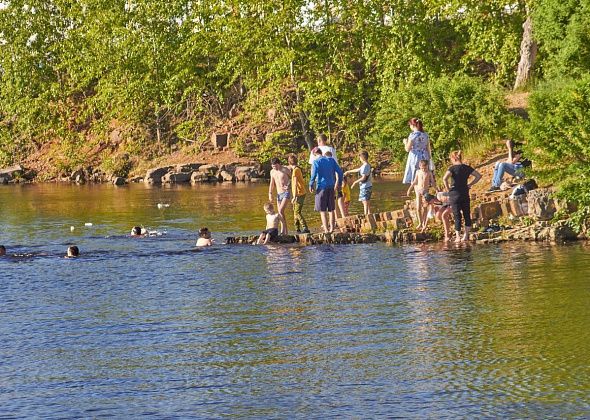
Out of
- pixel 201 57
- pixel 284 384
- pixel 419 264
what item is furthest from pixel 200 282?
pixel 201 57

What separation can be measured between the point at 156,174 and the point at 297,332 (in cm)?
4525

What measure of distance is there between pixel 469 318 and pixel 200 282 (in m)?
5.76

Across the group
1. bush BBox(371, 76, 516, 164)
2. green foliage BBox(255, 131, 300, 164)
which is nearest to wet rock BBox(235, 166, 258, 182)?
green foliage BBox(255, 131, 300, 164)

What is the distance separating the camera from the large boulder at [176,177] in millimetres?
57281

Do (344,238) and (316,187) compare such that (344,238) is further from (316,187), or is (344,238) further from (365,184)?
(365,184)

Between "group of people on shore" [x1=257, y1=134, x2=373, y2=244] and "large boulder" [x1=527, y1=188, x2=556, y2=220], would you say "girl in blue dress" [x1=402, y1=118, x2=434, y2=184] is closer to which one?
"group of people on shore" [x1=257, y1=134, x2=373, y2=244]

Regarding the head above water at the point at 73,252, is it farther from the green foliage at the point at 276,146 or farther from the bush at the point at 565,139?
the green foliage at the point at 276,146

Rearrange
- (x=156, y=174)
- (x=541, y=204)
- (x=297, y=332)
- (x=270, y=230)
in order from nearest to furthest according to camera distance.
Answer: (x=297, y=332), (x=541, y=204), (x=270, y=230), (x=156, y=174)

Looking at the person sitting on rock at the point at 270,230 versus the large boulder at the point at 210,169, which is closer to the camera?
the person sitting on rock at the point at 270,230

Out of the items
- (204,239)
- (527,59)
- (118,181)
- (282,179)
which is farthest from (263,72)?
(204,239)

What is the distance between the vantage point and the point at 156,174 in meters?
59.6

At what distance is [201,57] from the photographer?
65.4 metres

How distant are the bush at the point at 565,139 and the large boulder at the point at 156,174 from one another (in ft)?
121

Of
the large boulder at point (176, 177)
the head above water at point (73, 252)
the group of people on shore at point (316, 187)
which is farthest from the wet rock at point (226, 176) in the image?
the head above water at point (73, 252)
